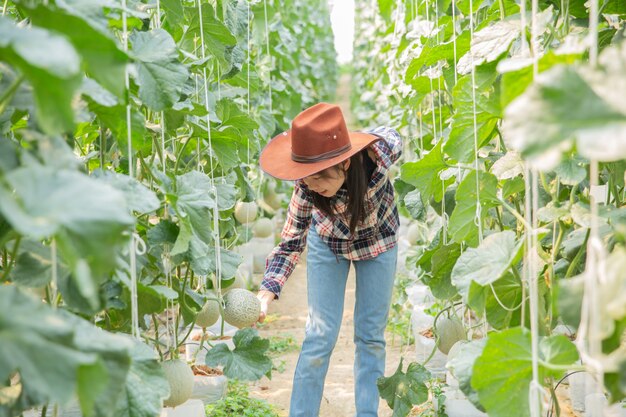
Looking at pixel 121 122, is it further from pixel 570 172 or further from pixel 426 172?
pixel 426 172

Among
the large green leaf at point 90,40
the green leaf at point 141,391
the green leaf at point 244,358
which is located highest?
the large green leaf at point 90,40

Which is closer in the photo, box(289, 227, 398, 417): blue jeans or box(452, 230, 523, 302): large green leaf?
box(452, 230, 523, 302): large green leaf

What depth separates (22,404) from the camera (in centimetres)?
117

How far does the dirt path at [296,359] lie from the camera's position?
3479mm

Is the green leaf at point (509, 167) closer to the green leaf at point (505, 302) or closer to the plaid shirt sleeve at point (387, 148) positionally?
the green leaf at point (505, 302)

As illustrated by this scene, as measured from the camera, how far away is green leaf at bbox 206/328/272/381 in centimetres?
227

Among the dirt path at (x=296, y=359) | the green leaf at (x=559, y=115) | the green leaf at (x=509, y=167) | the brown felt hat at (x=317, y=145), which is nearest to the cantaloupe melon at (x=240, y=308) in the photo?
the brown felt hat at (x=317, y=145)

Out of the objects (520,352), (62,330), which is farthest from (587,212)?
(62,330)

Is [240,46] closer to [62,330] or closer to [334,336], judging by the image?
[334,336]

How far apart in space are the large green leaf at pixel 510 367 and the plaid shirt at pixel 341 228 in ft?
4.63

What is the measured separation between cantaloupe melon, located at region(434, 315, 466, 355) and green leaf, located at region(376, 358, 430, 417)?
0.50ft

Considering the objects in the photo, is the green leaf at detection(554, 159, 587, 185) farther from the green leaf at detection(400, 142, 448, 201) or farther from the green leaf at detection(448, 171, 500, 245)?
the green leaf at detection(400, 142, 448, 201)

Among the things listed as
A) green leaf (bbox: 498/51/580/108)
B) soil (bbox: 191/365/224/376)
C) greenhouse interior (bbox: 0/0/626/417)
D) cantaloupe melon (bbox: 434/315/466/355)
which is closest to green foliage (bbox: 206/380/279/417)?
greenhouse interior (bbox: 0/0/626/417)

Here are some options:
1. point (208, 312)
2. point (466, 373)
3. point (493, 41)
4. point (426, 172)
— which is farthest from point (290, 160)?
point (466, 373)
